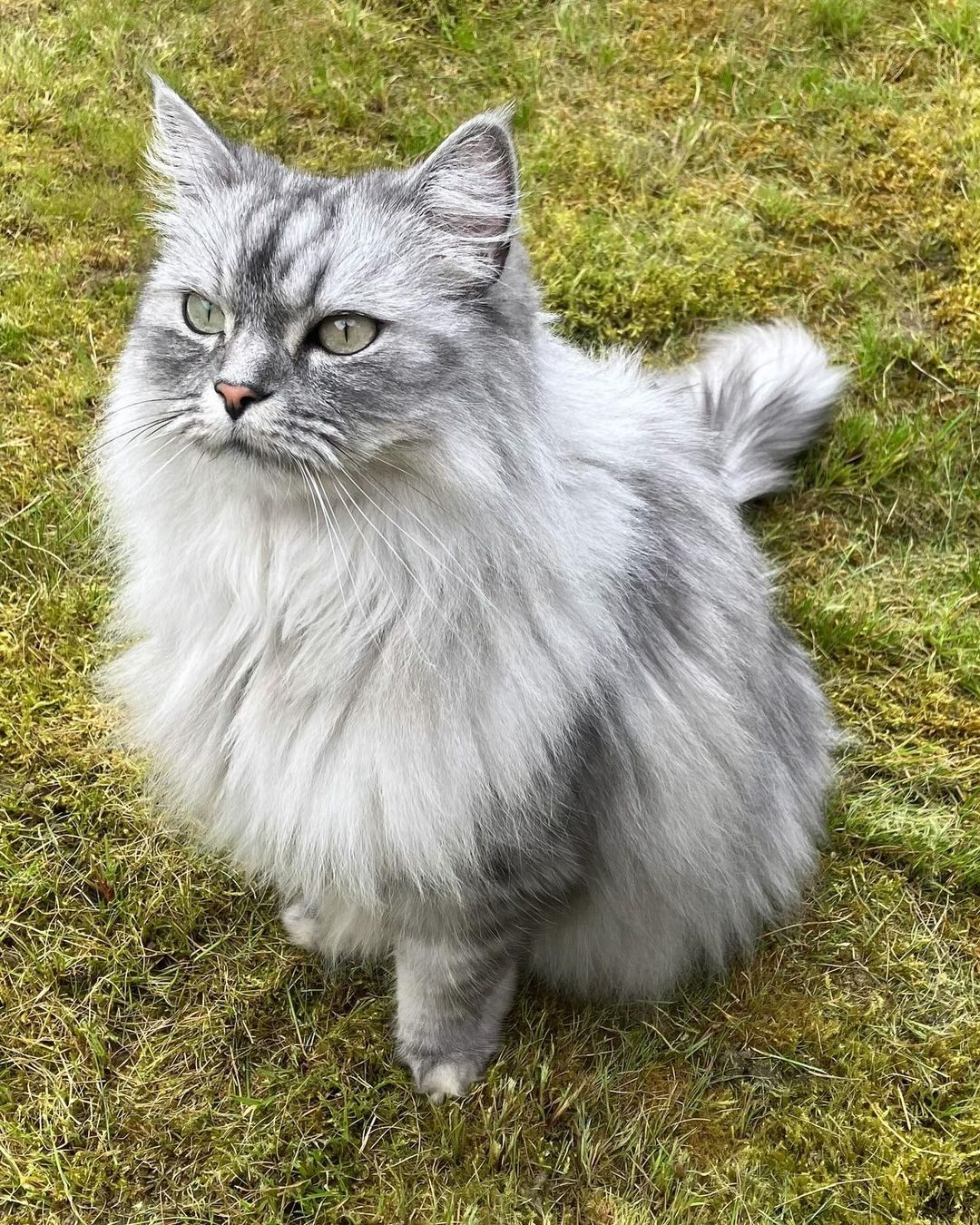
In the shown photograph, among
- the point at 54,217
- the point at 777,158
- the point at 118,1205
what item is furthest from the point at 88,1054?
the point at 777,158

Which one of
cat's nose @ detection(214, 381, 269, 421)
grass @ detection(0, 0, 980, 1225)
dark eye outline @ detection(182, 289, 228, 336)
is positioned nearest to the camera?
cat's nose @ detection(214, 381, 269, 421)

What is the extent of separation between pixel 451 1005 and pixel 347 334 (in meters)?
1.23

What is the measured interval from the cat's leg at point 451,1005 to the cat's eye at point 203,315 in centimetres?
105

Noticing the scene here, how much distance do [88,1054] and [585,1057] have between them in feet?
3.29

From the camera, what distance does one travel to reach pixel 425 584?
154cm

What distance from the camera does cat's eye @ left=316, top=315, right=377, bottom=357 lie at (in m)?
1.46

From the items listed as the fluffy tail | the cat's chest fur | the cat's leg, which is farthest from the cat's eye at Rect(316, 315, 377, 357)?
the fluffy tail

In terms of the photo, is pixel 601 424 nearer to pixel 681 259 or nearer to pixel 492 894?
pixel 492 894

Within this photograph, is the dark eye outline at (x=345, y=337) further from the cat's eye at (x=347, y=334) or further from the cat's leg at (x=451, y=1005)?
the cat's leg at (x=451, y=1005)

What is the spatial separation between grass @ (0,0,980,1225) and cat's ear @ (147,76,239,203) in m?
1.33

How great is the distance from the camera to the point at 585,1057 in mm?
2242

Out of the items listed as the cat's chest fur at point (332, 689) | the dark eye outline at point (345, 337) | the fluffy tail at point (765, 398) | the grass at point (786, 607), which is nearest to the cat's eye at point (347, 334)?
the dark eye outline at point (345, 337)

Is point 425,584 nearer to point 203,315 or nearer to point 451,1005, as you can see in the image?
point 203,315

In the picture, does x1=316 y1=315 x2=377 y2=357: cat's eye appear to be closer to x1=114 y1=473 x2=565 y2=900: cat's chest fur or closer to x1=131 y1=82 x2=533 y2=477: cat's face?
x1=131 y1=82 x2=533 y2=477: cat's face
